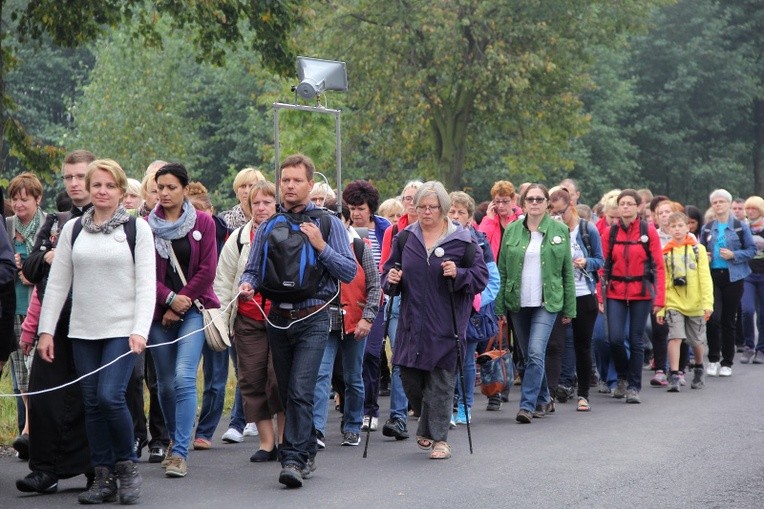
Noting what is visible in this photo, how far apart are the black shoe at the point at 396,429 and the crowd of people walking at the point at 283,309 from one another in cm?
2

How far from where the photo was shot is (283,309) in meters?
8.30

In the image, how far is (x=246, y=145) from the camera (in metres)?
56.3

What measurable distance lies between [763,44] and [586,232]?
47.4 meters

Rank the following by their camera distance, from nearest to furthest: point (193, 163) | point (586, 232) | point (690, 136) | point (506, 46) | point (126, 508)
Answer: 1. point (126, 508)
2. point (586, 232)
3. point (506, 46)
4. point (193, 163)
5. point (690, 136)

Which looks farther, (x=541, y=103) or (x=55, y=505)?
(x=541, y=103)

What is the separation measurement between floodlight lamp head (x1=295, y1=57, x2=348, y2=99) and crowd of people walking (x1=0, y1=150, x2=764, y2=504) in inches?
32.9

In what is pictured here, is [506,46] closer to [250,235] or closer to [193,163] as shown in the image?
[193,163]

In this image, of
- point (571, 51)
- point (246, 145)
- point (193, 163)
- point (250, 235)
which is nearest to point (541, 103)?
point (571, 51)

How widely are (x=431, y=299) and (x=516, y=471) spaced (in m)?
1.37

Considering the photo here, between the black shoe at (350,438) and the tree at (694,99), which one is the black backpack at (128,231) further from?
the tree at (694,99)

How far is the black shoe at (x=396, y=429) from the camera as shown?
34.4ft

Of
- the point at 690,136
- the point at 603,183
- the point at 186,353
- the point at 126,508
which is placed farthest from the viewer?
the point at 690,136

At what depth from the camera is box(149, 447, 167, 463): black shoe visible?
30.5ft

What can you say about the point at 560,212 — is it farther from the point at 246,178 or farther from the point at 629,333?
the point at 246,178
